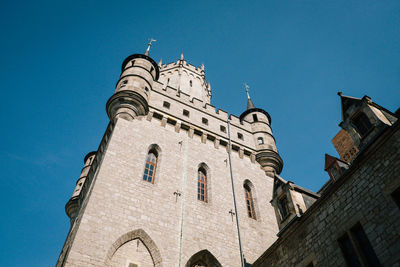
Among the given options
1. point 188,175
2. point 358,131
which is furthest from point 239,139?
point 358,131

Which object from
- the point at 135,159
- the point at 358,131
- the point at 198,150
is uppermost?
the point at 198,150

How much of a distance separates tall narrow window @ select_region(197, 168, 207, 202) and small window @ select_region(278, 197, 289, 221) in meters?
4.10

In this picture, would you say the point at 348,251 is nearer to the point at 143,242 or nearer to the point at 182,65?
the point at 143,242

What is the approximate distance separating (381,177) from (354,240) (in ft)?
6.18

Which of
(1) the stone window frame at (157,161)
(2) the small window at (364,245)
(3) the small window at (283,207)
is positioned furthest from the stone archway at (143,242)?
(2) the small window at (364,245)

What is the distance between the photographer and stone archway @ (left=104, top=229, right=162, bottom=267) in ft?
39.3

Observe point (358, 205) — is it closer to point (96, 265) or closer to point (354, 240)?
point (354, 240)

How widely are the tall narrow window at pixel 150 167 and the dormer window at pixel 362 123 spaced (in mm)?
9472

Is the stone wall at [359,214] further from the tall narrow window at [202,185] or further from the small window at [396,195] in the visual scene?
the tall narrow window at [202,185]

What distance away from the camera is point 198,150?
18688 mm

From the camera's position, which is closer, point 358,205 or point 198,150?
point 358,205

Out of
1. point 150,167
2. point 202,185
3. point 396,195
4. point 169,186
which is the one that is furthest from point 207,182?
point 396,195

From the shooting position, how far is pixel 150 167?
16.2 metres

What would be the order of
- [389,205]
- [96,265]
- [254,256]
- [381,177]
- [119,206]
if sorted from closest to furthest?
1. [389,205]
2. [381,177]
3. [96,265]
4. [119,206]
5. [254,256]
